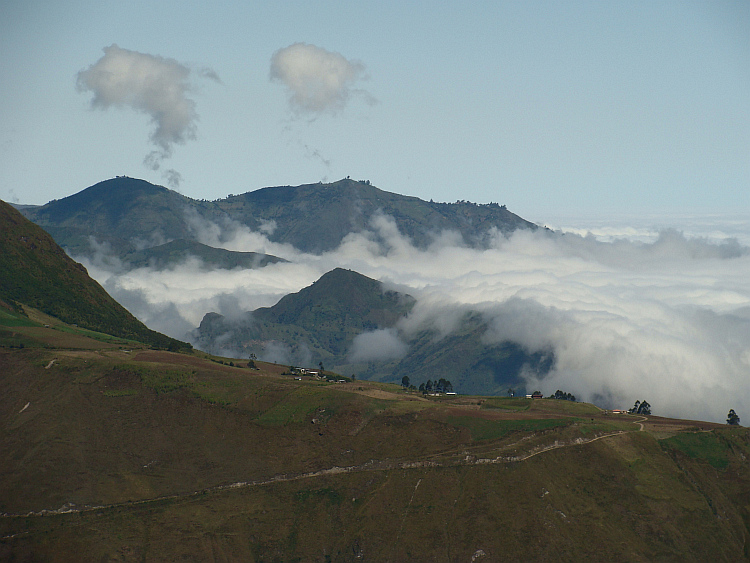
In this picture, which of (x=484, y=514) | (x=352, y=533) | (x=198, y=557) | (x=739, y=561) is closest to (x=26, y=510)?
(x=198, y=557)

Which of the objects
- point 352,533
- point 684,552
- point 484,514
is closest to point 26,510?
point 352,533

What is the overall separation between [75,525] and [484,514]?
99.2 metres

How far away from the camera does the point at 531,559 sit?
186875 millimetres

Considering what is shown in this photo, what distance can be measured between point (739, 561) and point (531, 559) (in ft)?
184

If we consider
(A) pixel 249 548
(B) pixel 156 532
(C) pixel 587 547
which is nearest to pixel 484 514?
(C) pixel 587 547

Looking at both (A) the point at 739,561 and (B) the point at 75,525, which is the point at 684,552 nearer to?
(A) the point at 739,561

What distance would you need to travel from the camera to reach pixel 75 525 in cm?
19175

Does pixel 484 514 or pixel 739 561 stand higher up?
pixel 484 514

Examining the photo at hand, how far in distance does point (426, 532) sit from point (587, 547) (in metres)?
38.4

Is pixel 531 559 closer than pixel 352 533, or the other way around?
pixel 531 559

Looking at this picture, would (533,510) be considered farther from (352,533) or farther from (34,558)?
(34,558)

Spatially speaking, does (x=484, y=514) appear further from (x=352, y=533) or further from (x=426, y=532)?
(x=352, y=533)

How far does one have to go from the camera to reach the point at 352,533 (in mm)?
199625

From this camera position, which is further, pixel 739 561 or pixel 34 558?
pixel 739 561
